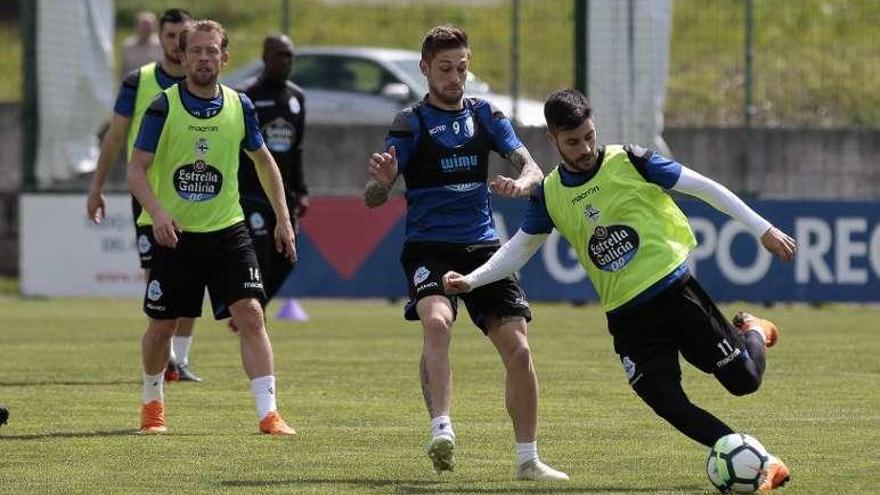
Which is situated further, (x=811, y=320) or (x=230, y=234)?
(x=811, y=320)

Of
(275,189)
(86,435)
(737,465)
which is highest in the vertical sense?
(275,189)

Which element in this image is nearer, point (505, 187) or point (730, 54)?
point (505, 187)

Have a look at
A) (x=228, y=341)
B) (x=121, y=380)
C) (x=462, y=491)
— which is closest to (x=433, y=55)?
(x=462, y=491)

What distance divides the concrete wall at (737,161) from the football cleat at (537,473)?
1361cm

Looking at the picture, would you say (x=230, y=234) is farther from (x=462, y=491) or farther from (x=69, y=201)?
(x=69, y=201)

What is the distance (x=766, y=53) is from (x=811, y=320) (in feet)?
15.8

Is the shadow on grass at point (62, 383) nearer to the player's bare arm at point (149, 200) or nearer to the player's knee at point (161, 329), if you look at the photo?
the player's knee at point (161, 329)

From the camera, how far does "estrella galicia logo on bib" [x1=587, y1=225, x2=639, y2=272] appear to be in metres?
8.16

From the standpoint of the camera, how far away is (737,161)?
72.6 feet

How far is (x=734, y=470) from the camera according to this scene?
7555 mm

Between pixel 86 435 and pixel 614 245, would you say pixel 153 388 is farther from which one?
pixel 614 245

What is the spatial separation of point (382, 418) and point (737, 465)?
3.38 metres

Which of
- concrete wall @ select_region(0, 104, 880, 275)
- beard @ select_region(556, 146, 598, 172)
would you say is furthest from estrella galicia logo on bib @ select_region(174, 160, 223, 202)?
concrete wall @ select_region(0, 104, 880, 275)

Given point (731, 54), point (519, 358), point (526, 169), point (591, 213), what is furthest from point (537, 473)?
point (731, 54)
